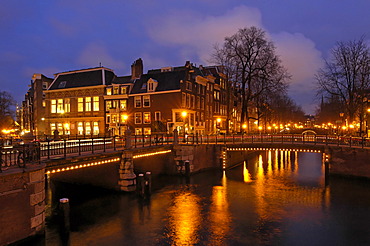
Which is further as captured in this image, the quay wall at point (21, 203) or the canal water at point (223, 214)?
the canal water at point (223, 214)

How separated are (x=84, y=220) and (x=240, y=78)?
3432 cm

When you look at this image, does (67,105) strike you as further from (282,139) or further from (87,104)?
(282,139)

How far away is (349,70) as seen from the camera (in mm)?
36875

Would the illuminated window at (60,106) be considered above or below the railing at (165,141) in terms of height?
above

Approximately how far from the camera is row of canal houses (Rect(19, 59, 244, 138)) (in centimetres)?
4528

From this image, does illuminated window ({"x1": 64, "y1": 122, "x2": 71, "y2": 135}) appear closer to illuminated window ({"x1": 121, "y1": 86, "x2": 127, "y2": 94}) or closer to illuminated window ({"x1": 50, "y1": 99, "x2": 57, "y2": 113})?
illuminated window ({"x1": 50, "y1": 99, "x2": 57, "y2": 113})

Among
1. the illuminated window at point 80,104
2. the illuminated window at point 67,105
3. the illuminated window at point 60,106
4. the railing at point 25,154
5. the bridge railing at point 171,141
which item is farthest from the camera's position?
the illuminated window at point 60,106

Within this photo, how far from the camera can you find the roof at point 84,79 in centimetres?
5158

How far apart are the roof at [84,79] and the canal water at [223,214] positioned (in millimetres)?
29639

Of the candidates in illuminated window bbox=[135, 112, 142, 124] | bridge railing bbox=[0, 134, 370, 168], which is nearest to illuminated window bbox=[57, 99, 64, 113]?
illuminated window bbox=[135, 112, 142, 124]

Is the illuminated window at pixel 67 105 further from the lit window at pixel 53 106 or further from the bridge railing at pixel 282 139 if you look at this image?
the bridge railing at pixel 282 139

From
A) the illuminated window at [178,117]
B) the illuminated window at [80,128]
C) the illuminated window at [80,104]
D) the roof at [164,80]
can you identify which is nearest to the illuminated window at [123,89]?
the roof at [164,80]

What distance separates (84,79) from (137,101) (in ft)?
42.6

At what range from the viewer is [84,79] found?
52.8 metres
